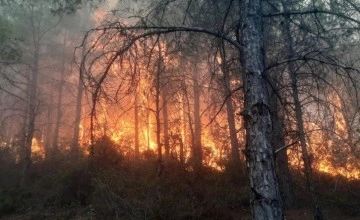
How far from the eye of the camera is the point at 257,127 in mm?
4320

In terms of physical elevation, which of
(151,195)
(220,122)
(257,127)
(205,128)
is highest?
(205,128)

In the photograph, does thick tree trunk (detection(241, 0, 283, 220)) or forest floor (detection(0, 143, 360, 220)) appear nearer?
thick tree trunk (detection(241, 0, 283, 220))

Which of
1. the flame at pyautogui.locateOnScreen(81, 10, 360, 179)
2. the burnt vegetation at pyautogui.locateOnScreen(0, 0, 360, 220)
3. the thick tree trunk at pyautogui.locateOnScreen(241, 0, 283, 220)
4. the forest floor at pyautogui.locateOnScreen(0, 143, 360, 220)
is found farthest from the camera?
the forest floor at pyautogui.locateOnScreen(0, 143, 360, 220)

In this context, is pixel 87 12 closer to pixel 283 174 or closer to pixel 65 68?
pixel 65 68

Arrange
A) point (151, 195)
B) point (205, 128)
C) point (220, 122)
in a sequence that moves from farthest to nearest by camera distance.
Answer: point (205, 128)
point (220, 122)
point (151, 195)

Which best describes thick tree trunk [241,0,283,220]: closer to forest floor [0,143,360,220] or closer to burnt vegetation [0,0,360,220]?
burnt vegetation [0,0,360,220]

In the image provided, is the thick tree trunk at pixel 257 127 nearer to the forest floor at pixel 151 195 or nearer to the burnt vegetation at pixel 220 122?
the burnt vegetation at pixel 220 122

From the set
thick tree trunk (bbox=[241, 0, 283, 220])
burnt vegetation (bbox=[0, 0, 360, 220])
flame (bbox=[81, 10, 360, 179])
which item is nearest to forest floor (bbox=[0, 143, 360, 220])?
burnt vegetation (bbox=[0, 0, 360, 220])

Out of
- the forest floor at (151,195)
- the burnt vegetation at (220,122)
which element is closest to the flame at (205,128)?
the burnt vegetation at (220,122)

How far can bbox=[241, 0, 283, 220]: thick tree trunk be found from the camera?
4121mm

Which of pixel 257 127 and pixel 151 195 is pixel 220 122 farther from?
pixel 257 127

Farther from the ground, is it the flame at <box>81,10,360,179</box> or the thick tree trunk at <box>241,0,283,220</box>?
the flame at <box>81,10,360,179</box>

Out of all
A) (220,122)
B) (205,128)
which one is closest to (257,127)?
(220,122)

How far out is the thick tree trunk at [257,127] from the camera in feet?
13.5
